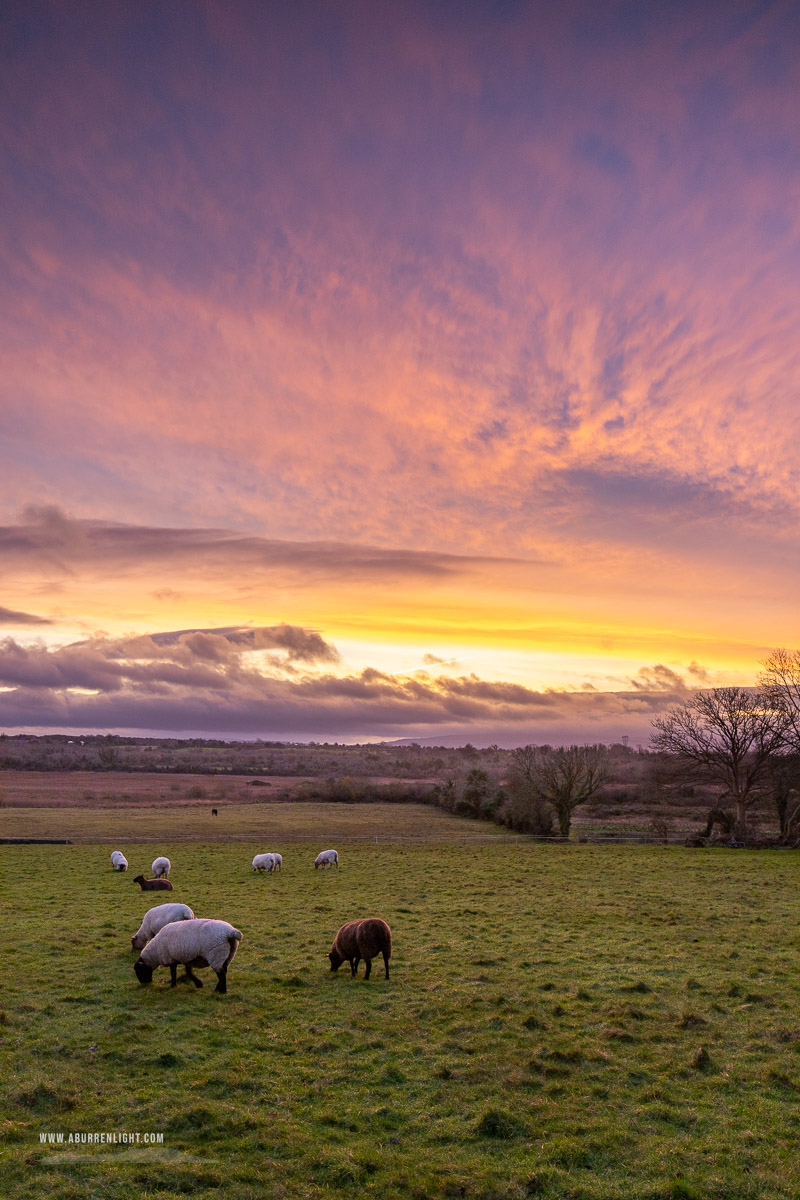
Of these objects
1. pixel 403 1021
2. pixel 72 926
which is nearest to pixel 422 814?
pixel 72 926

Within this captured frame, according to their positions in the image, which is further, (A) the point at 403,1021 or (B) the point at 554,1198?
(A) the point at 403,1021

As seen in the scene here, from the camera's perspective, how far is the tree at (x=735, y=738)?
180ft

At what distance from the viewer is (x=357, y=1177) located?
25.8 ft

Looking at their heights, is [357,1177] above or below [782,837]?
above

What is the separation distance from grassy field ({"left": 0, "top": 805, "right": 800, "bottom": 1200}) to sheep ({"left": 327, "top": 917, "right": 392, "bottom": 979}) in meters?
0.49

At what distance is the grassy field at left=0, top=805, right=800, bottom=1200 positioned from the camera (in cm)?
797

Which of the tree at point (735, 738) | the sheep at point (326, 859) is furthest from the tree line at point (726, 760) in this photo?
the sheep at point (326, 859)

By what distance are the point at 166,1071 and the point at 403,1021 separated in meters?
4.67

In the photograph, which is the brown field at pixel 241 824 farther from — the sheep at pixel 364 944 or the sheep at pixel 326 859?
the sheep at pixel 364 944

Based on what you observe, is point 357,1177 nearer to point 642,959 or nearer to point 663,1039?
point 663,1039

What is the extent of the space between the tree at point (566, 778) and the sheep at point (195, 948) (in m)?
47.7

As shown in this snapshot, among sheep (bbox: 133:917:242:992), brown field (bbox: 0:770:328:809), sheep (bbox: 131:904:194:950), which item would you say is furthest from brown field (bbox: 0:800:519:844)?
sheep (bbox: 133:917:242:992)

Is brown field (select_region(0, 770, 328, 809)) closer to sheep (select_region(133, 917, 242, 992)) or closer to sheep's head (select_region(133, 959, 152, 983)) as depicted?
sheep's head (select_region(133, 959, 152, 983))

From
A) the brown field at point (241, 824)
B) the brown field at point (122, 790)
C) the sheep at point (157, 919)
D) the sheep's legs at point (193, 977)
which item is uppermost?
the sheep at point (157, 919)
